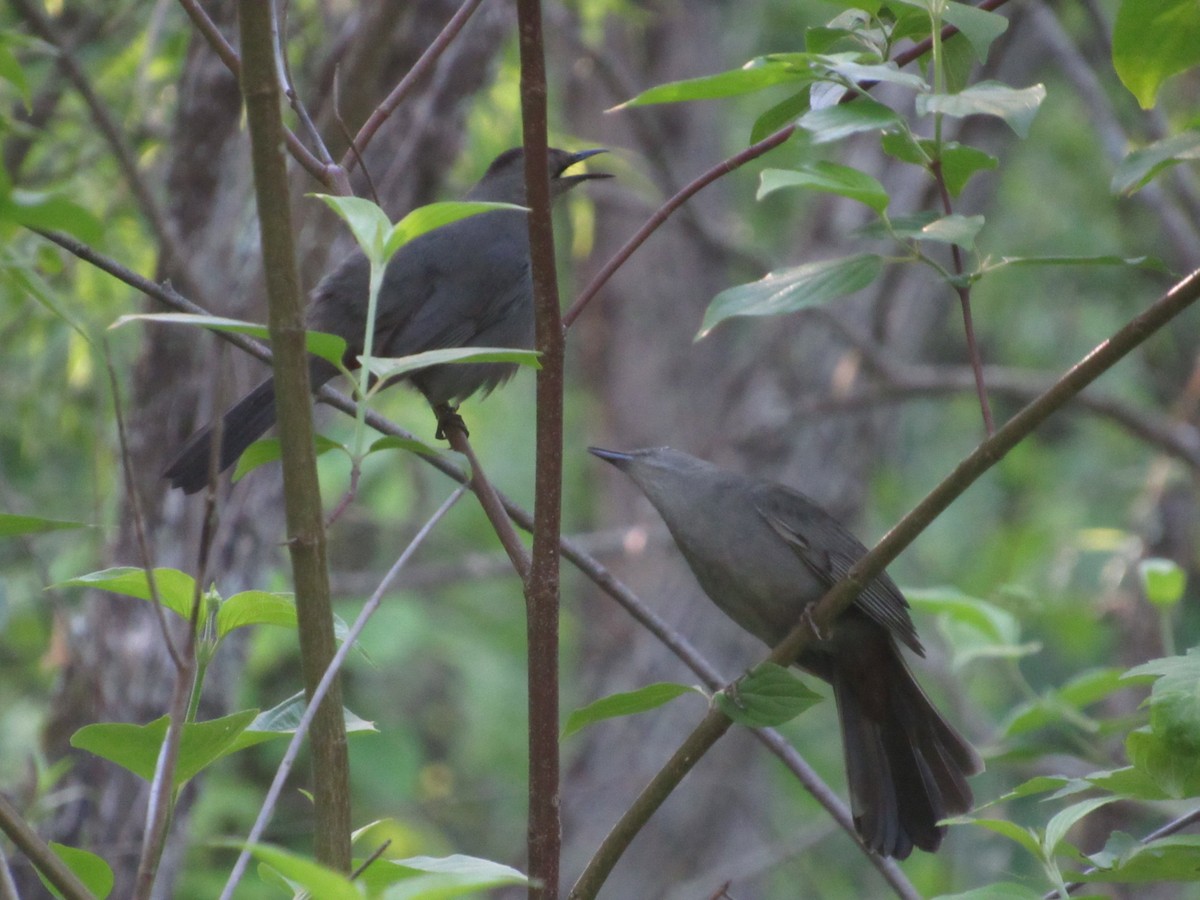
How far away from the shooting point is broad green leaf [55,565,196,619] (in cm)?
140

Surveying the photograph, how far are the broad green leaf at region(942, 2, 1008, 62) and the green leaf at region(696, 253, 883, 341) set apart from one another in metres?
0.26

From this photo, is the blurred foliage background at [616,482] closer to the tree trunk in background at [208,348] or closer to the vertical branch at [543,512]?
the tree trunk in background at [208,348]

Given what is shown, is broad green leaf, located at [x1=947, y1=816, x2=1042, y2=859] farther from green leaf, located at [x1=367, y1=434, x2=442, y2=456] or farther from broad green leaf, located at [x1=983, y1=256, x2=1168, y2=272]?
green leaf, located at [x1=367, y1=434, x2=442, y2=456]

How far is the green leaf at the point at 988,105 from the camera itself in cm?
138

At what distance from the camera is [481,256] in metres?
3.91

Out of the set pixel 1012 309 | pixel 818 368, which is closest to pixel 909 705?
pixel 818 368

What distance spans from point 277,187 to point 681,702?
214 inches

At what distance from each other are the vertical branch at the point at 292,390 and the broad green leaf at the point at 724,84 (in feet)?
1.18

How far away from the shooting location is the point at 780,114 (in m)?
Result: 1.65

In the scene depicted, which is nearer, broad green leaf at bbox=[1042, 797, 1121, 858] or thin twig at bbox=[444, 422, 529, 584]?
broad green leaf at bbox=[1042, 797, 1121, 858]

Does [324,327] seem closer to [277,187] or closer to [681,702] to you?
[277,187]

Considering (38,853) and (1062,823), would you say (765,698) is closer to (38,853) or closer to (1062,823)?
(1062,823)

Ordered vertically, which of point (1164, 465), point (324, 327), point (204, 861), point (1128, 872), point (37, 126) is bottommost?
point (204, 861)

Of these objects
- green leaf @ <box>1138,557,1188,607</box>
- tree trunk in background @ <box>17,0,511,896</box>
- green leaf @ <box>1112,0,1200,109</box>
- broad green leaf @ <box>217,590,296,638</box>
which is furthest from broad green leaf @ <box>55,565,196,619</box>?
tree trunk in background @ <box>17,0,511,896</box>
